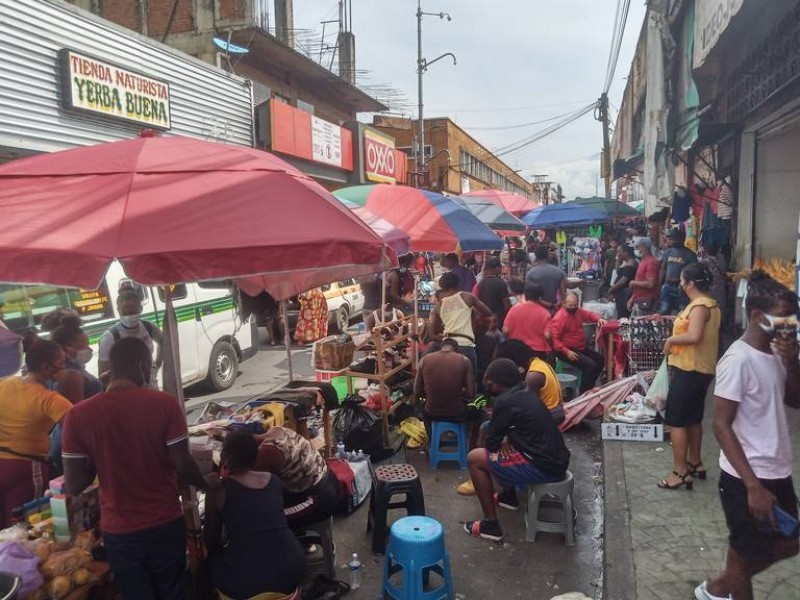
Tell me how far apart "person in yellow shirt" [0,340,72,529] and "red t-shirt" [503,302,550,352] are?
185 inches

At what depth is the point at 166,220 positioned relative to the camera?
2479 mm

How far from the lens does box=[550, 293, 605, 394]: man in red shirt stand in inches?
292

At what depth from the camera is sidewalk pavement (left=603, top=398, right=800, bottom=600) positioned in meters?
3.76

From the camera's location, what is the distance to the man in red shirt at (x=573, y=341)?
7418mm

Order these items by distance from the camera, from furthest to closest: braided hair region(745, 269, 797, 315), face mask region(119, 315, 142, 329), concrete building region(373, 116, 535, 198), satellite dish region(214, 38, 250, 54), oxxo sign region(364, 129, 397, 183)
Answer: concrete building region(373, 116, 535, 198), oxxo sign region(364, 129, 397, 183), satellite dish region(214, 38, 250, 54), face mask region(119, 315, 142, 329), braided hair region(745, 269, 797, 315)

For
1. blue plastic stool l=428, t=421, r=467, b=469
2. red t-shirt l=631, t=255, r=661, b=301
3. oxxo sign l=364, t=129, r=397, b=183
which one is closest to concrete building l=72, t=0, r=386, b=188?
oxxo sign l=364, t=129, r=397, b=183

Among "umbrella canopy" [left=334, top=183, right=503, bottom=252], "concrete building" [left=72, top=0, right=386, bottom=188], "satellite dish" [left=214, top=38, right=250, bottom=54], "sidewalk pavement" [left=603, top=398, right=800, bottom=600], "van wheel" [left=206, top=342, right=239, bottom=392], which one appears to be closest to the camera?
"sidewalk pavement" [left=603, top=398, right=800, bottom=600]

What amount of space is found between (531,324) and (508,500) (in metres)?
2.38

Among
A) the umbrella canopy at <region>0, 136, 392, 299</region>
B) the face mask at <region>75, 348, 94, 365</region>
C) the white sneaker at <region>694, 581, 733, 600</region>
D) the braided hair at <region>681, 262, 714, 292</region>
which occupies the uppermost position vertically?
the umbrella canopy at <region>0, 136, 392, 299</region>

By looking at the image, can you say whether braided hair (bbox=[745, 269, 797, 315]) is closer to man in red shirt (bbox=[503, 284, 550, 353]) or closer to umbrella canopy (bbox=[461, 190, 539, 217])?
man in red shirt (bbox=[503, 284, 550, 353])

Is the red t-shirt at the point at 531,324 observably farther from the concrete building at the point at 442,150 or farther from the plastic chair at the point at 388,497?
the concrete building at the point at 442,150

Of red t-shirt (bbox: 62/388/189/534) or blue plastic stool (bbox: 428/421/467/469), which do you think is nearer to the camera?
red t-shirt (bbox: 62/388/189/534)

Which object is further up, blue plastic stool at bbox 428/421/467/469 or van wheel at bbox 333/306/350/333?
van wheel at bbox 333/306/350/333

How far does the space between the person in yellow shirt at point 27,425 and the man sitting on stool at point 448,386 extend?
3143mm
